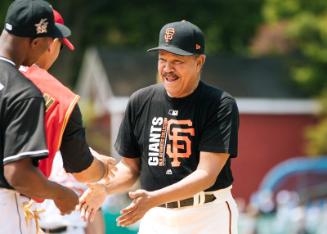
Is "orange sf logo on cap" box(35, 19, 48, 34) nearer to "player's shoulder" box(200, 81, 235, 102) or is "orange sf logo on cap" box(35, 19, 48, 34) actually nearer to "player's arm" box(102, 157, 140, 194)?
"player's shoulder" box(200, 81, 235, 102)

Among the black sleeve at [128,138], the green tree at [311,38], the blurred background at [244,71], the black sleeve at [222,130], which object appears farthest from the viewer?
the blurred background at [244,71]

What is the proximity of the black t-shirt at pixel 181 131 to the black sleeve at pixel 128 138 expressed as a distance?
5 cm

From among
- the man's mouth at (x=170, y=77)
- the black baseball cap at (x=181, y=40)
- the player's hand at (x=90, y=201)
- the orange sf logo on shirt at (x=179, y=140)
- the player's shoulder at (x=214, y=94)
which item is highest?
the black baseball cap at (x=181, y=40)

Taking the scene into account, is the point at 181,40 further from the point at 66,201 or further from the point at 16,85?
the point at 16,85

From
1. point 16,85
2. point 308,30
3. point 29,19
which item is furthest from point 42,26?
point 308,30

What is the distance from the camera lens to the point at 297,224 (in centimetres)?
2039

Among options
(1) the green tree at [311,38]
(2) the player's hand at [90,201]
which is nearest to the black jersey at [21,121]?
(2) the player's hand at [90,201]

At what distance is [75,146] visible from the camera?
6438 millimetres

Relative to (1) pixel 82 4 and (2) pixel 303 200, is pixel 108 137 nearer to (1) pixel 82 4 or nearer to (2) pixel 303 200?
(1) pixel 82 4

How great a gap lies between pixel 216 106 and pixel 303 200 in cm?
1945

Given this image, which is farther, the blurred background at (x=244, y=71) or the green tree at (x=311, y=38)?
the blurred background at (x=244, y=71)

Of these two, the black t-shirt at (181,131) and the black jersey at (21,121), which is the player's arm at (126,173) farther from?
the black jersey at (21,121)

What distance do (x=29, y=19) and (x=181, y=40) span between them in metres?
1.74

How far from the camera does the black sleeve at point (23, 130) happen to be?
17.7 feet
